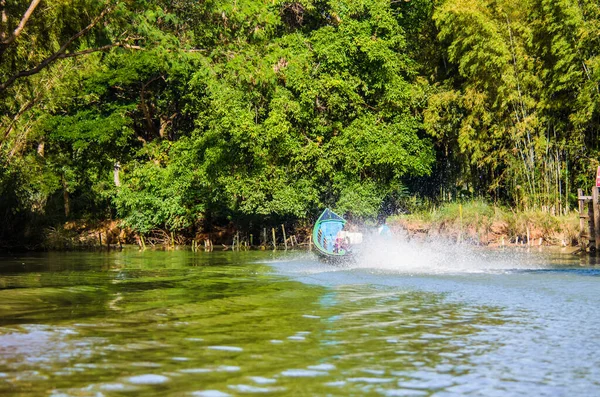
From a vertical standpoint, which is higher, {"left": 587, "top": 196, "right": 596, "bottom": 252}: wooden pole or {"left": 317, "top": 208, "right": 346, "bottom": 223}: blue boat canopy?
{"left": 317, "top": 208, "right": 346, "bottom": 223}: blue boat canopy

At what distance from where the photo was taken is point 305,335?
857cm

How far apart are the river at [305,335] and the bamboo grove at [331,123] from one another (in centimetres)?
1272

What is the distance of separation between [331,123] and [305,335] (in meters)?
25.7

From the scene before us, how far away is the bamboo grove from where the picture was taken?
28.9 m

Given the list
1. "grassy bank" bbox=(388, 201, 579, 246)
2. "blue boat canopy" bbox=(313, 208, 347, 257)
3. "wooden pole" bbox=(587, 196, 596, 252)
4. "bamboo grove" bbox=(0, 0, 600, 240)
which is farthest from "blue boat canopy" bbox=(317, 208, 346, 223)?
"wooden pole" bbox=(587, 196, 596, 252)

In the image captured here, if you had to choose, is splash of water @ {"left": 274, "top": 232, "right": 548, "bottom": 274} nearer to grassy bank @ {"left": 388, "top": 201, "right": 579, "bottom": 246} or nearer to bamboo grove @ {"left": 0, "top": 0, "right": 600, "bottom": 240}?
grassy bank @ {"left": 388, "top": 201, "right": 579, "bottom": 246}

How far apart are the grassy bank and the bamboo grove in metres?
1.08

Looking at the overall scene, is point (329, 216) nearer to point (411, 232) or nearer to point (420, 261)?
point (420, 261)

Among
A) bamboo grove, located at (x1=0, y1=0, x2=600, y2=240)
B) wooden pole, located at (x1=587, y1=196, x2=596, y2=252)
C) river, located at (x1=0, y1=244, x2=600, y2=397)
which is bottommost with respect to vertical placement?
river, located at (x1=0, y1=244, x2=600, y2=397)

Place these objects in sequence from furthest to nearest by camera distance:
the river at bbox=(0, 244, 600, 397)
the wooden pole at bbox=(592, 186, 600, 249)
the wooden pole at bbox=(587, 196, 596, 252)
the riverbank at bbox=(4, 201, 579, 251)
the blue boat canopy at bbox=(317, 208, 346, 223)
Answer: the riverbank at bbox=(4, 201, 579, 251) < the blue boat canopy at bbox=(317, 208, 346, 223) < the wooden pole at bbox=(587, 196, 596, 252) < the wooden pole at bbox=(592, 186, 600, 249) < the river at bbox=(0, 244, 600, 397)

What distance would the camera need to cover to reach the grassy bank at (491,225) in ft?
89.9

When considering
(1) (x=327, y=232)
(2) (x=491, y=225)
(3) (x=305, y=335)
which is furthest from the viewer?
(2) (x=491, y=225)

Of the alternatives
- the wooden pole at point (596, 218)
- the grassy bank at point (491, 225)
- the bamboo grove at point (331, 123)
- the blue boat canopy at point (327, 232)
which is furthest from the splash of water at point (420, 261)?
the bamboo grove at point (331, 123)

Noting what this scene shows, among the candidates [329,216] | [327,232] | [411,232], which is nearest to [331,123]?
[411,232]
